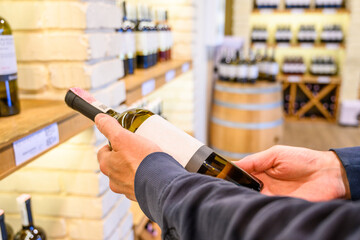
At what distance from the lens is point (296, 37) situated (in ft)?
16.2

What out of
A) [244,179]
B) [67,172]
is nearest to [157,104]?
[67,172]

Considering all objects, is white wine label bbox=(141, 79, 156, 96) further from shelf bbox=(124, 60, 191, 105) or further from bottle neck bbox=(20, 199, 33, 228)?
bottle neck bbox=(20, 199, 33, 228)

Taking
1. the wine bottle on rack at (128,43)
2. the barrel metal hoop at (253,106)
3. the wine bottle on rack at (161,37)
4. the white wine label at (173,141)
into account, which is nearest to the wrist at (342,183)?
the white wine label at (173,141)

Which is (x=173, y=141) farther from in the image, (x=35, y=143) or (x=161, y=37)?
(x=161, y=37)

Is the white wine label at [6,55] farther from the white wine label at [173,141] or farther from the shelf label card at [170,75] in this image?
the shelf label card at [170,75]

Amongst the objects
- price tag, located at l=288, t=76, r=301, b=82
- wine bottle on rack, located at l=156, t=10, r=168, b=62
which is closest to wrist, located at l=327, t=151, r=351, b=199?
wine bottle on rack, located at l=156, t=10, r=168, b=62

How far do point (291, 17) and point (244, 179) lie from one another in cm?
480

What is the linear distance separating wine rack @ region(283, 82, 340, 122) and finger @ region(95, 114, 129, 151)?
466 cm

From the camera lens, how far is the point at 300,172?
763 mm

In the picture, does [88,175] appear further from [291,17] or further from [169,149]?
[291,17]

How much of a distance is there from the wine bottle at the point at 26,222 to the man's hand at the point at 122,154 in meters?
0.25

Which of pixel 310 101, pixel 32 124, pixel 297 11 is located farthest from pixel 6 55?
pixel 310 101

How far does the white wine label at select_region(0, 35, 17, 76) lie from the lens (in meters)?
0.73

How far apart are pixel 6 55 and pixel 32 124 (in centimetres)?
18
